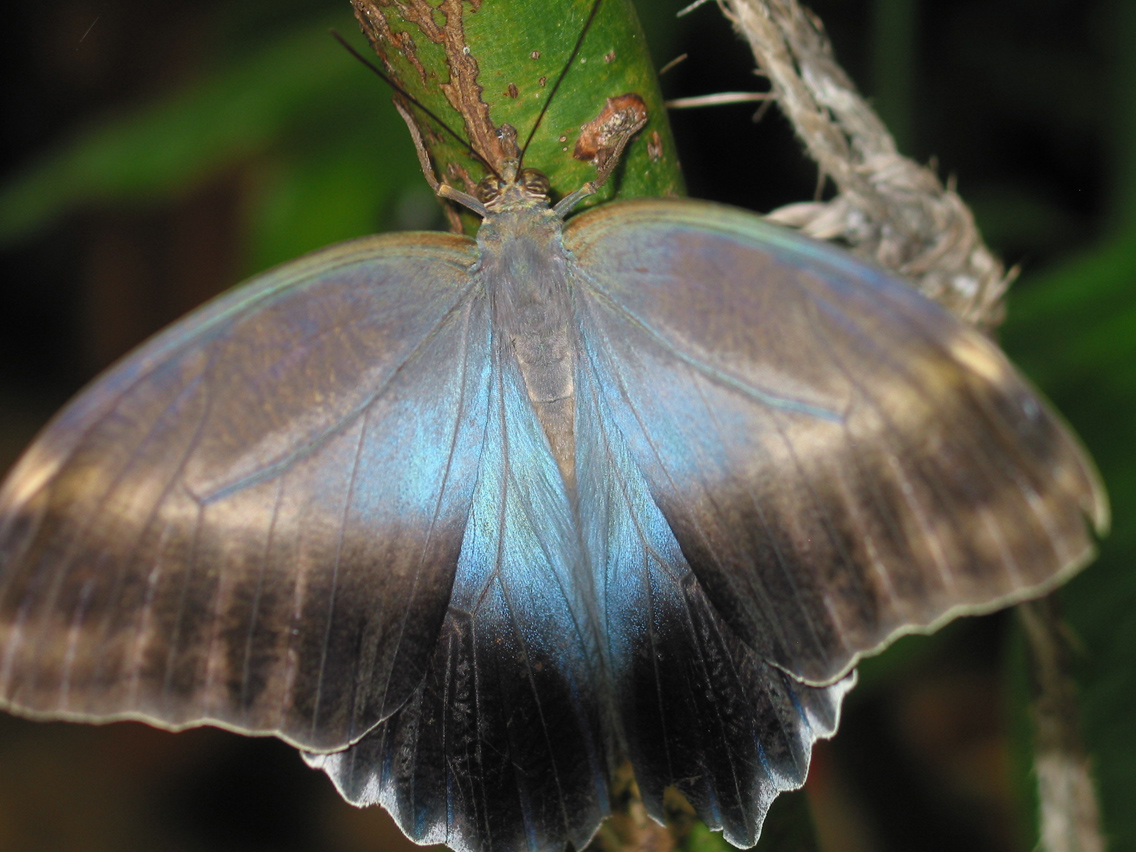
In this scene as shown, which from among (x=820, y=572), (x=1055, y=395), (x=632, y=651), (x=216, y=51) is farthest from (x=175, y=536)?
(x=216, y=51)

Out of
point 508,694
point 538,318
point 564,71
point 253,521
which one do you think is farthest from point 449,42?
point 508,694

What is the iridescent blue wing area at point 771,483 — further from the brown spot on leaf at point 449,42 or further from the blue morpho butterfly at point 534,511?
the brown spot on leaf at point 449,42

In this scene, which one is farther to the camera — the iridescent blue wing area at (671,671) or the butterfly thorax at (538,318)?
the butterfly thorax at (538,318)

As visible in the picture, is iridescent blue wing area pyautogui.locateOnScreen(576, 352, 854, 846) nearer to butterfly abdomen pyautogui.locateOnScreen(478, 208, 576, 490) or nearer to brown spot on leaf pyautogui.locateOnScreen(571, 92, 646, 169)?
butterfly abdomen pyautogui.locateOnScreen(478, 208, 576, 490)

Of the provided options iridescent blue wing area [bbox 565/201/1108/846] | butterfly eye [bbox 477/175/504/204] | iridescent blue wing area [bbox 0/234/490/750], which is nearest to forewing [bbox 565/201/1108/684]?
iridescent blue wing area [bbox 565/201/1108/846]

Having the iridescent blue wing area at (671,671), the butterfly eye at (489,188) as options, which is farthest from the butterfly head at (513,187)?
the iridescent blue wing area at (671,671)

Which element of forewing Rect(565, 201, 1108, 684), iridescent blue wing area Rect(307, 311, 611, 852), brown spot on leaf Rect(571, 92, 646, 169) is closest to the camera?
forewing Rect(565, 201, 1108, 684)

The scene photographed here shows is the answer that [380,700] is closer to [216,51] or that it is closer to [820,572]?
[820,572]
